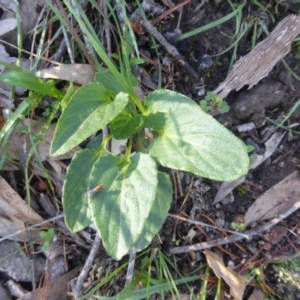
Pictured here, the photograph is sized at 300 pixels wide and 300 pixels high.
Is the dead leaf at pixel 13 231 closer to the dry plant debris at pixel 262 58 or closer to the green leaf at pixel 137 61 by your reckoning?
the green leaf at pixel 137 61

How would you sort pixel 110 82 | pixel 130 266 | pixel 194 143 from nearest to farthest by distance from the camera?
pixel 194 143 → pixel 110 82 → pixel 130 266

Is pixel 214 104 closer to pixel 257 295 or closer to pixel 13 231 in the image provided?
pixel 257 295

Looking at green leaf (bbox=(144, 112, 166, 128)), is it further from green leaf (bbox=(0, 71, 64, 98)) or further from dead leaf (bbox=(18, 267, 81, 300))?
dead leaf (bbox=(18, 267, 81, 300))

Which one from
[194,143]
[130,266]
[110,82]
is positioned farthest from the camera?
[130,266]

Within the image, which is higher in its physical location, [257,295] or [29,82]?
[29,82]

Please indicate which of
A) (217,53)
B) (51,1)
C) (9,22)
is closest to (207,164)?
(217,53)

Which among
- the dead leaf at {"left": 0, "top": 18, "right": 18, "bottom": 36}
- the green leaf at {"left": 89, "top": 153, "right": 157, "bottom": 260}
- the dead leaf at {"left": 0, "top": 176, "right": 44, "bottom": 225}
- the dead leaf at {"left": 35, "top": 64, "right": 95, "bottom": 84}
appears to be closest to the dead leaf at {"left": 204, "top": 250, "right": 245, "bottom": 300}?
the green leaf at {"left": 89, "top": 153, "right": 157, "bottom": 260}

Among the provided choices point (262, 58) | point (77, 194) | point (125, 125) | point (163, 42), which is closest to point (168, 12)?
point (163, 42)
